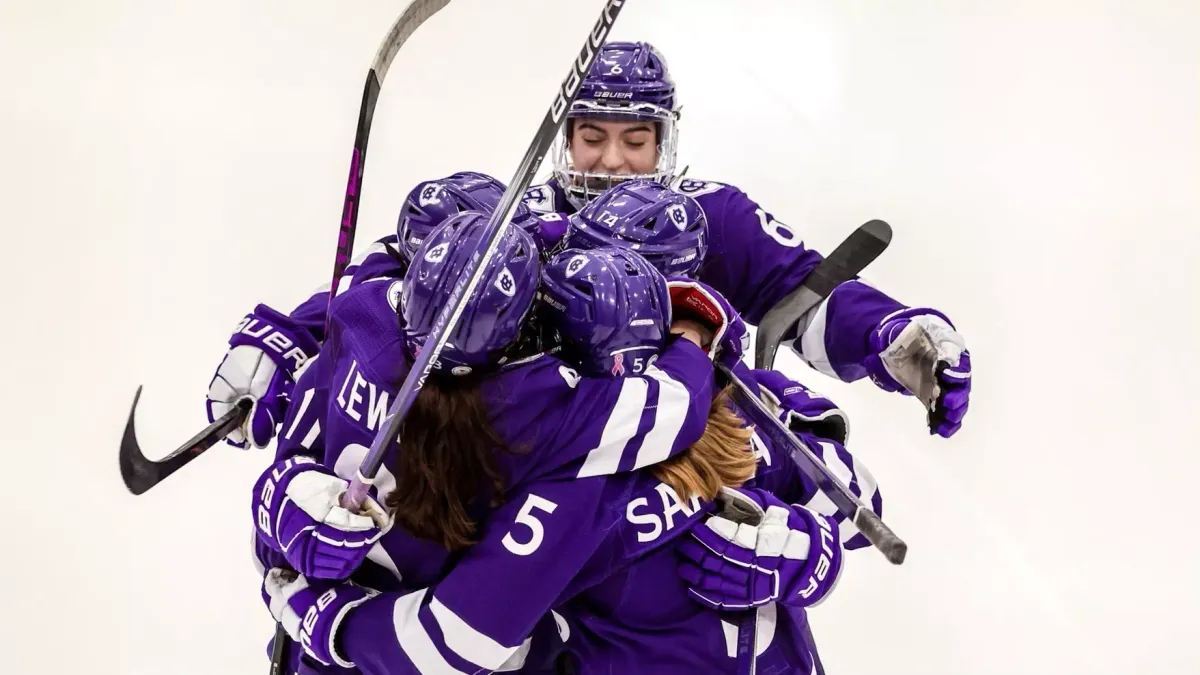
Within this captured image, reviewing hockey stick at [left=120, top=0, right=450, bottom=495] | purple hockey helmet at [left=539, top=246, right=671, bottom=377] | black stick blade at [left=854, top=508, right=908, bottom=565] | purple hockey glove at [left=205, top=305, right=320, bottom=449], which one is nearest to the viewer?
black stick blade at [left=854, top=508, right=908, bottom=565]

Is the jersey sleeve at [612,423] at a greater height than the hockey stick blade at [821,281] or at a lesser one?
greater

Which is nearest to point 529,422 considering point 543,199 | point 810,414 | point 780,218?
point 810,414

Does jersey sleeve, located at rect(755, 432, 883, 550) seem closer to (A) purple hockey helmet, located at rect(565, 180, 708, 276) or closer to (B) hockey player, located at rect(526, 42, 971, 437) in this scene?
(A) purple hockey helmet, located at rect(565, 180, 708, 276)

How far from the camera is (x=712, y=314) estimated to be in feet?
6.91

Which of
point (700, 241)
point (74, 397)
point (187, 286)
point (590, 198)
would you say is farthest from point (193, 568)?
point (700, 241)

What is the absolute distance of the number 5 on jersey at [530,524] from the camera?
176 cm

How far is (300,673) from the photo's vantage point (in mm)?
2109

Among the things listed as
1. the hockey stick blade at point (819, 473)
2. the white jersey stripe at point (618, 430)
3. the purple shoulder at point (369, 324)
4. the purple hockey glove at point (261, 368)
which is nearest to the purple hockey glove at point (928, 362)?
the hockey stick blade at point (819, 473)

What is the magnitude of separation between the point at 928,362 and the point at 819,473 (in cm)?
56

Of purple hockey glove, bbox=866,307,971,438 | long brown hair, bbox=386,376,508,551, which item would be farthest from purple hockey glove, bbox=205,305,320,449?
purple hockey glove, bbox=866,307,971,438

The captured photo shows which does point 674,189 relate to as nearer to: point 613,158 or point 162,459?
point 613,158

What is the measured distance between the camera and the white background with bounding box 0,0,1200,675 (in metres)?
3.05

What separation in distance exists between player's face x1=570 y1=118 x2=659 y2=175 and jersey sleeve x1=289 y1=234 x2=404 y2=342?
469 mm

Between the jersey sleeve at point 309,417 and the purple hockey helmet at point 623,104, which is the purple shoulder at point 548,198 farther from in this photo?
the jersey sleeve at point 309,417
